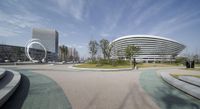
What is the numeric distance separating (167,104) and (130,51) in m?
39.1

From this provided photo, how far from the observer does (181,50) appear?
425ft

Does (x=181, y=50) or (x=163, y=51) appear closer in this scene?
(x=163, y=51)

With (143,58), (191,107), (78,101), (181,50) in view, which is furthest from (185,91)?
(181,50)

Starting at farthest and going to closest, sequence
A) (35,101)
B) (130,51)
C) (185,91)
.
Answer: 1. (130,51)
2. (185,91)
3. (35,101)

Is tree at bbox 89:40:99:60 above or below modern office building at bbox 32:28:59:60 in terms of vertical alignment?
below

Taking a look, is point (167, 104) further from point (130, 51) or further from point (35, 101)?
point (130, 51)

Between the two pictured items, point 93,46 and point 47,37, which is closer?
point 93,46

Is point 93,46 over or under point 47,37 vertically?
under

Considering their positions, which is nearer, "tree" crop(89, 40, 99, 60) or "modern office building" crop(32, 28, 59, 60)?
"tree" crop(89, 40, 99, 60)

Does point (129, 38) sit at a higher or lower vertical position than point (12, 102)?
higher

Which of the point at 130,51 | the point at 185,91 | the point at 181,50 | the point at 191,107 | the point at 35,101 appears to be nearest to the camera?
the point at 191,107

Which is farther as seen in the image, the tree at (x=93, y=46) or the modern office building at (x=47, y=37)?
the modern office building at (x=47, y=37)

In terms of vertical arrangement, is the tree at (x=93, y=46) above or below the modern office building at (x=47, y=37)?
below

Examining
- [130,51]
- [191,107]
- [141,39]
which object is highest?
[141,39]
